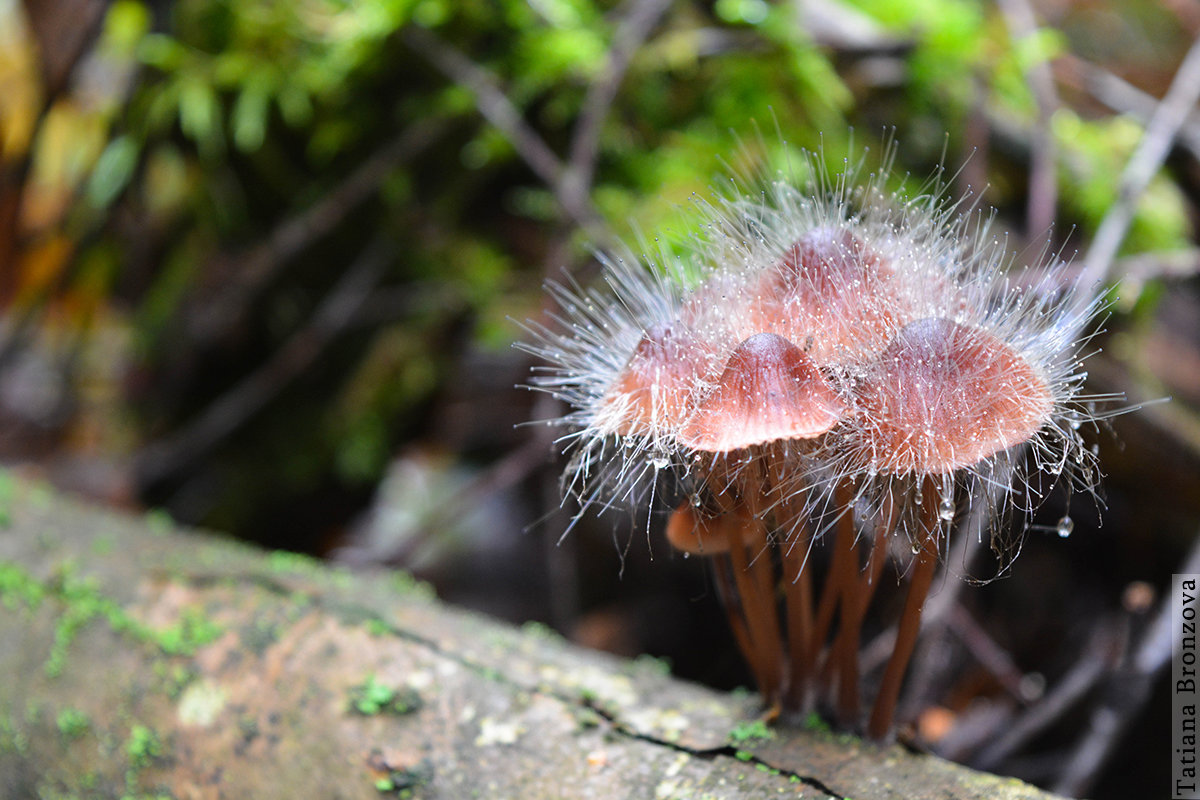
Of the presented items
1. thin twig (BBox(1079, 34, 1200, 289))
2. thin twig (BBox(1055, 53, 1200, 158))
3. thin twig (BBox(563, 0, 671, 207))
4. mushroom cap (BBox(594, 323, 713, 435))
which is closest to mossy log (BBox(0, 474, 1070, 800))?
mushroom cap (BBox(594, 323, 713, 435))

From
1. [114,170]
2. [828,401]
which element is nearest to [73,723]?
[828,401]

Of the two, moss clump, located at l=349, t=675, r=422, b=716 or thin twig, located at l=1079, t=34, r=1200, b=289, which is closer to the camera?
moss clump, located at l=349, t=675, r=422, b=716

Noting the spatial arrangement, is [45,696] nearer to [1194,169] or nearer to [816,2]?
[816,2]

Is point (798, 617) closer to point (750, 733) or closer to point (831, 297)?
point (750, 733)

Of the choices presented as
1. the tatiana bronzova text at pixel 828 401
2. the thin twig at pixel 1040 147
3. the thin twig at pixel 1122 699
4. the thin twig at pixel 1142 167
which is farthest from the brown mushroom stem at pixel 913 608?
the thin twig at pixel 1040 147

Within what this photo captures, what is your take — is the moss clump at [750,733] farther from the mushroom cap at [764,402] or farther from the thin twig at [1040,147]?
the thin twig at [1040,147]

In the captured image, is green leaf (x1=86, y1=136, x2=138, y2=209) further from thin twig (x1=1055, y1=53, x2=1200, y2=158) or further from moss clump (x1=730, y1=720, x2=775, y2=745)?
thin twig (x1=1055, y1=53, x2=1200, y2=158)
